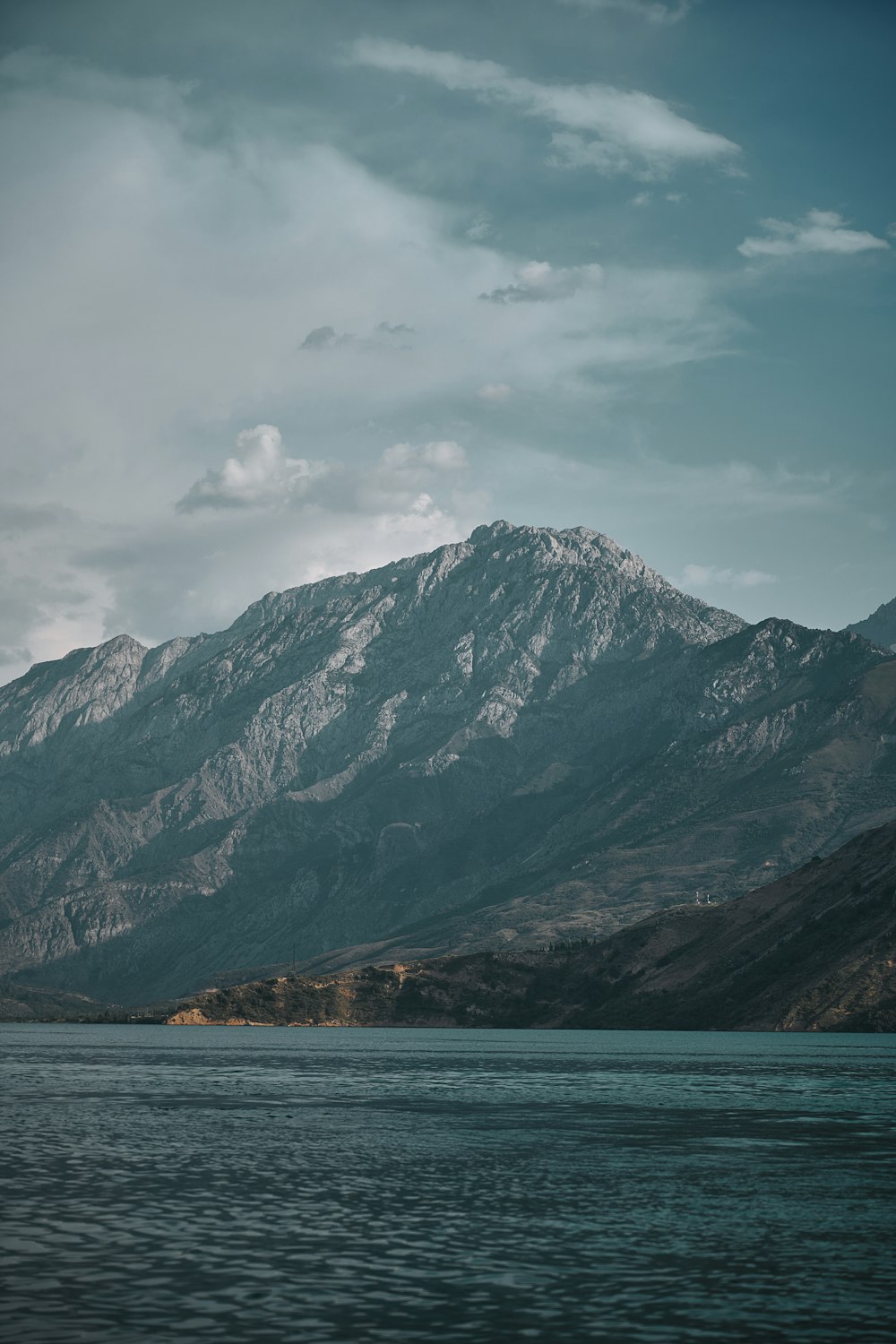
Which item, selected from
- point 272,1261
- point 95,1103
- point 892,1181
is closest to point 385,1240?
point 272,1261

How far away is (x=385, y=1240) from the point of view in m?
67.7

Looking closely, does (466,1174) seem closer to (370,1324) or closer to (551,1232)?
(551,1232)

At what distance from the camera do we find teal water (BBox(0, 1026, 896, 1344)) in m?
51.4

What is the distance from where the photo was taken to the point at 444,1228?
7212 centimetres

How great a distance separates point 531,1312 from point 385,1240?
16.8 m

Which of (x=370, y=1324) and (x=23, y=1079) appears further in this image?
(x=23, y=1079)

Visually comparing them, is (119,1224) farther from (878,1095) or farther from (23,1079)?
(23,1079)

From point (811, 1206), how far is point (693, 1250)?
17275mm

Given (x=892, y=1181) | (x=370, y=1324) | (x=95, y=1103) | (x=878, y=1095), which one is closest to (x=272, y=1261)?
(x=370, y=1324)

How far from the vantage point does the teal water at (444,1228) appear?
51406mm

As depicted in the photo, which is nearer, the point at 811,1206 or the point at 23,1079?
the point at 811,1206

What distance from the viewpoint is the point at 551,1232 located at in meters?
71.3

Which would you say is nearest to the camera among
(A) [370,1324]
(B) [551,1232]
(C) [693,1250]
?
(A) [370,1324]

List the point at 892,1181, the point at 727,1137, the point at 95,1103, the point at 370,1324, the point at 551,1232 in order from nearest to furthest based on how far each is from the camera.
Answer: the point at 370,1324 → the point at 551,1232 → the point at 892,1181 → the point at 727,1137 → the point at 95,1103
